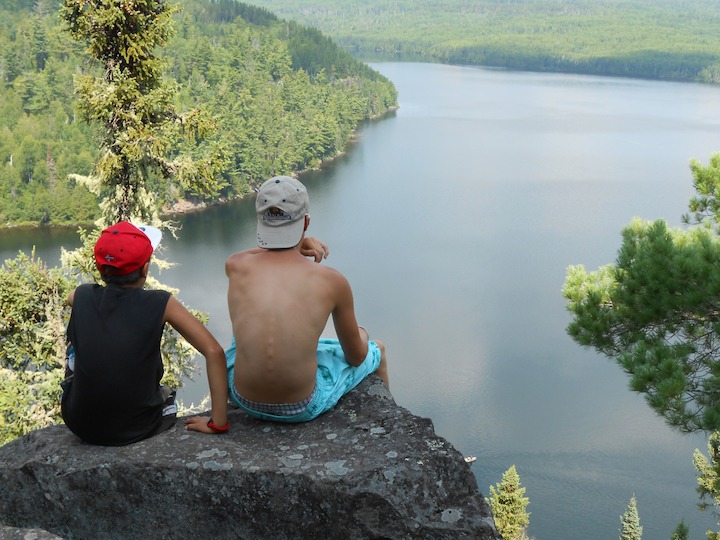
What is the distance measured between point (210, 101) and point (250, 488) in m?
87.8

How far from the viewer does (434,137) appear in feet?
272

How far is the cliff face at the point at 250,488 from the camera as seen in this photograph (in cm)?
308

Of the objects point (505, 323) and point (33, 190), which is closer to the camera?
point (505, 323)

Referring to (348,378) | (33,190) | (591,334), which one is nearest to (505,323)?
(591,334)

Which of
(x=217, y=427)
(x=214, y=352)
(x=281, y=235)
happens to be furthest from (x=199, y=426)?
(x=281, y=235)

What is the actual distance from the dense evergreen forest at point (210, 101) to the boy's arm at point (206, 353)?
43.9m

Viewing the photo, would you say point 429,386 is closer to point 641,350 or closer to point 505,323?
point 505,323

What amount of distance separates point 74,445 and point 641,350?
Answer: 595 centimetres

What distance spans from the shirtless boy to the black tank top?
468 millimetres

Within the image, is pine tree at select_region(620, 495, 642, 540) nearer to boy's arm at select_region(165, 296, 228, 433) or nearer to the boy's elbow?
boy's arm at select_region(165, 296, 228, 433)

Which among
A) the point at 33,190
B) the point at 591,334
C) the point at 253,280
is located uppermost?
the point at 253,280

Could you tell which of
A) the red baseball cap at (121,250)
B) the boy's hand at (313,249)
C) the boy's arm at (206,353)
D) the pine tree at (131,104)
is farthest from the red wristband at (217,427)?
the pine tree at (131,104)

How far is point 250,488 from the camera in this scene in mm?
3189

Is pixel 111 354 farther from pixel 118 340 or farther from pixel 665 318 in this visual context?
pixel 665 318
